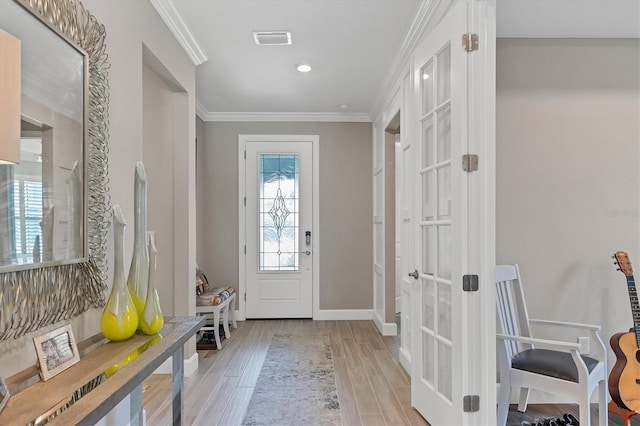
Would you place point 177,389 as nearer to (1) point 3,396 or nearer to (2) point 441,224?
(1) point 3,396

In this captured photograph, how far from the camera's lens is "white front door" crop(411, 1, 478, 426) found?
2.02 m

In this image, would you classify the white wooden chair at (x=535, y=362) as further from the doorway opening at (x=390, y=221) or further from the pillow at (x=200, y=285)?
the pillow at (x=200, y=285)

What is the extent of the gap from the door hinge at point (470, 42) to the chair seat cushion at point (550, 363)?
1719mm

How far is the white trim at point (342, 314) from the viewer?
512cm

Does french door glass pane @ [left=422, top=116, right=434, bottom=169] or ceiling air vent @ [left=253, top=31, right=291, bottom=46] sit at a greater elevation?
ceiling air vent @ [left=253, top=31, right=291, bottom=46]

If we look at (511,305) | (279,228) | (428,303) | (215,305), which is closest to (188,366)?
(215,305)

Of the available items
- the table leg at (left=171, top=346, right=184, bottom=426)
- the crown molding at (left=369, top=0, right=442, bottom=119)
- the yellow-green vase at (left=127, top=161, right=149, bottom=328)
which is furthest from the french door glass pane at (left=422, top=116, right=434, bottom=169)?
the table leg at (left=171, top=346, right=184, bottom=426)

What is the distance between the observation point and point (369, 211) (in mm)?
5168

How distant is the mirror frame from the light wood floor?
1208 mm

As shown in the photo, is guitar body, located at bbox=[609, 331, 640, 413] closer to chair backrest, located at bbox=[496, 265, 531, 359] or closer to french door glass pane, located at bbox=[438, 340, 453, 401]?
chair backrest, located at bbox=[496, 265, 531, 359]

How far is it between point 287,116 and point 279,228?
145cm

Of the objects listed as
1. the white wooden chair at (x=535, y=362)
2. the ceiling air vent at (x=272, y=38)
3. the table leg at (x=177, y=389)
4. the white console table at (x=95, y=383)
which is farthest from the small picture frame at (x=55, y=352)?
the ceiling air vent at (x=272, y=38)

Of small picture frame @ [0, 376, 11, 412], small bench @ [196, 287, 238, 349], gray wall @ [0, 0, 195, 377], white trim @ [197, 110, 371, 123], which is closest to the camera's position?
small picture frame @ [0, 376, 11, 412]

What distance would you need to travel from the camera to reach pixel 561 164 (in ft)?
8.95
